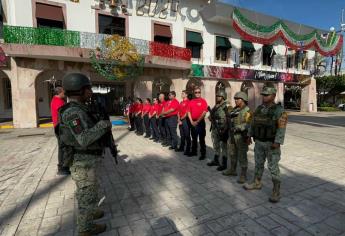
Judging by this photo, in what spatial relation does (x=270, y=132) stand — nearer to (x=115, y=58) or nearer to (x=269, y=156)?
(x=269, y=156)

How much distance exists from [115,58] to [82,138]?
949cm

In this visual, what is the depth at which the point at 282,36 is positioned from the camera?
1606 centimetres

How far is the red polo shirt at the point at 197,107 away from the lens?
17.5ft

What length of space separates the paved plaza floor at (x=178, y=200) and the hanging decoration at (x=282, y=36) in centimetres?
1126

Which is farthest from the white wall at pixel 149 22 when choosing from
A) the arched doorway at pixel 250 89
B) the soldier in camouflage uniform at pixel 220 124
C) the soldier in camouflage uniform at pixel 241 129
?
the soldier in camouflage uniform at pixel 241 129

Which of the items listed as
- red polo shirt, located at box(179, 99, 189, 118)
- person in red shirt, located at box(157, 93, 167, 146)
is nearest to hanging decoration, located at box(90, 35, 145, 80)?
person in red shirt, located at box(157, 93, 167, 146)

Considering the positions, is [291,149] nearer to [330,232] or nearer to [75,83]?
[330,232]

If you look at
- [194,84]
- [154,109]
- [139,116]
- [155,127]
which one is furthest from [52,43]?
[194,84]

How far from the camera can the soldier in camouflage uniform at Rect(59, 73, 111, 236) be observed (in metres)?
2.06

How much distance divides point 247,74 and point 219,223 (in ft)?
53.3

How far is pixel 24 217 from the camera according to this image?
2.91 m

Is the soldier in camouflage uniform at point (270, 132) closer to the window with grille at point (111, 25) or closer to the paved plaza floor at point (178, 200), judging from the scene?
the paved plaza floor at point (178, 200)

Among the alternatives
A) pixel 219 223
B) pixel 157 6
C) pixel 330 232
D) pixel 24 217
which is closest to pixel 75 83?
pixel 24 217

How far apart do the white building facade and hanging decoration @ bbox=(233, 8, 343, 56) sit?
0.23 ft
